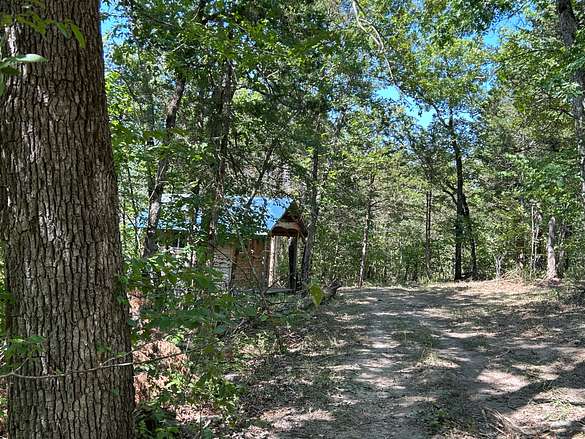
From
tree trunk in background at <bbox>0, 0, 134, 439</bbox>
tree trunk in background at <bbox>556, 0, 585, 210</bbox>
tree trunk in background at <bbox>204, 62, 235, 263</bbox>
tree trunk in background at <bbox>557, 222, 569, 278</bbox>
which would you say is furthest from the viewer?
tree trunk in background at <bbox>557, 222, 569, 278</bbox>

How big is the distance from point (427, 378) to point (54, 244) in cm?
458

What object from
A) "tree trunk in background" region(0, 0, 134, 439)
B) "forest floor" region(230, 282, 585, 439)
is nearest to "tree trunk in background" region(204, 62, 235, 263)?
"forest floor" region(230, 282, 585, 439)

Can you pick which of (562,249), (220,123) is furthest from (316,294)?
(562,249)

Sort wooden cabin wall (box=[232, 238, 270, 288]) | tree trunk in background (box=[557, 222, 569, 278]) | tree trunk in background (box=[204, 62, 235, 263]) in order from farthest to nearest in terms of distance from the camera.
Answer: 1. tree trunk in background (box=[557, 222, 569, 278])
2. tree trunk in background (box=[204, 62, 235, 263])
3. wooden cabin wall (box=[232, 238, 270, 288])

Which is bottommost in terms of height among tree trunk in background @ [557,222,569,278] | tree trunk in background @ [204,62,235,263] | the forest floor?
the forest floor

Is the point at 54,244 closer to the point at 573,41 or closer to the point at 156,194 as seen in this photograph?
the point at 156,194

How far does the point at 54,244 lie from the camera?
6.45ft

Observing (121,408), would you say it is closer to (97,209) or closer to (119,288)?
(119,288)

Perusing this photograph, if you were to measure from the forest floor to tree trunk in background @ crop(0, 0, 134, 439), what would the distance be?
6.65ft

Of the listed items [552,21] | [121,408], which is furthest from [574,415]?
[552,21]

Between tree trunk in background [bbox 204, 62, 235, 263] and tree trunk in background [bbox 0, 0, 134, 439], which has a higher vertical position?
tree trunk in background [bbox 204, 62, 235, 263]

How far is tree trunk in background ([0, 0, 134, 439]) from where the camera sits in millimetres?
1933

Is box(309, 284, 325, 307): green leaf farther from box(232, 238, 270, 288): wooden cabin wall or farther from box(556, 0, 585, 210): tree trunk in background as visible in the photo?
box(556, 0, 585, 210): tree trunk in background

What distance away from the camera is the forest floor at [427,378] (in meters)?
4.04
